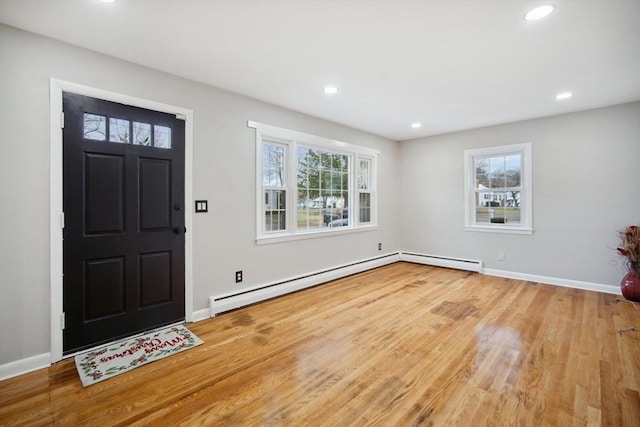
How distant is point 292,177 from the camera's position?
4113mm

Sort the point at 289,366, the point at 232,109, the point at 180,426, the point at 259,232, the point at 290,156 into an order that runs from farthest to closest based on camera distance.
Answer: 1. the point at 290,156
2. the point at 259,232
3. the point at 232,109
4. the point at 289,366
5. the point at 180,426

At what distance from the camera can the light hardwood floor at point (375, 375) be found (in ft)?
5.71

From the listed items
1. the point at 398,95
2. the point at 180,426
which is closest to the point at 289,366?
the point at 180,426

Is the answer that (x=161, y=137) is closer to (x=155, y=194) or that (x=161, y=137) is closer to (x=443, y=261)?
(x=155, y=194)

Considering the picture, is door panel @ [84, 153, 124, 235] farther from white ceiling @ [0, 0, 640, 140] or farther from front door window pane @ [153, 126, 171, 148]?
white ceiling @ [0, 0, 640, 140]

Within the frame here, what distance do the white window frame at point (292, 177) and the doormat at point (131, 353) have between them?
140 centimetres

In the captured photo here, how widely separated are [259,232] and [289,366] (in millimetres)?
1867

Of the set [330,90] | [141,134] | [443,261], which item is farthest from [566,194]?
[141,134]

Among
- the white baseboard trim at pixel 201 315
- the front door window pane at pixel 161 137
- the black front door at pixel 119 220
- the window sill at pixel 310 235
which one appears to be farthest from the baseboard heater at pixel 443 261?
the front door window pane at pixel 161 137

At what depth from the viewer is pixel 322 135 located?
460 centimetres

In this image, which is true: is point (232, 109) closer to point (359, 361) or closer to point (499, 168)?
point (359, 361)

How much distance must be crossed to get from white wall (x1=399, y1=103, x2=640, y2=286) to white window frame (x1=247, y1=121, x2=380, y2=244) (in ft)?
5.93

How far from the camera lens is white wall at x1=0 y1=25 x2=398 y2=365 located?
Result: 7.11 ft

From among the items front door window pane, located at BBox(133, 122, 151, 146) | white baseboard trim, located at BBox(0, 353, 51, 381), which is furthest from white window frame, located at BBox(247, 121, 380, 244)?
white baseboard trim, located at BBox(0, 353, 51, 381)
